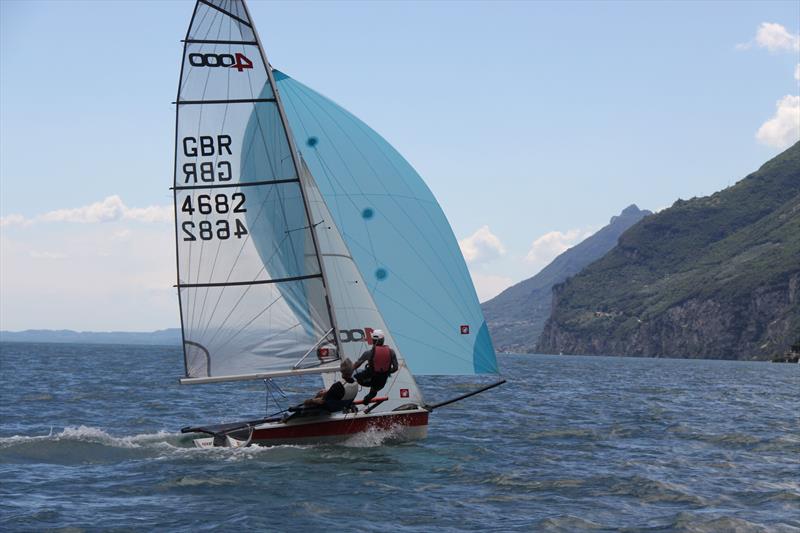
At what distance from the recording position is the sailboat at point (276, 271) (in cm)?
1800

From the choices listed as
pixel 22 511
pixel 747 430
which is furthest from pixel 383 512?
pixel 747 430

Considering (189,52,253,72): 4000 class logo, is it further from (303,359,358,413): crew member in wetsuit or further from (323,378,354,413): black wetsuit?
(323,378,354,413): black wetsuit

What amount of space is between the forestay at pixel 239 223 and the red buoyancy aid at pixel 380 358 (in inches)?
44.2

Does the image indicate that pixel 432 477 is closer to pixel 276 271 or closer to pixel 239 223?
pixel 276 271

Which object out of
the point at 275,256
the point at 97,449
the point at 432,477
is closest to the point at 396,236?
the point at 275,256

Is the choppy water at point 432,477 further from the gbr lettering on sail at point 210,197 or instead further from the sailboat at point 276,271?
the gbr lettering on sail at point 210,197

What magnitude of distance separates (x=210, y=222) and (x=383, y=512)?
7.17 m

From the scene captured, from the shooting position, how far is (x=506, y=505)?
1423cm

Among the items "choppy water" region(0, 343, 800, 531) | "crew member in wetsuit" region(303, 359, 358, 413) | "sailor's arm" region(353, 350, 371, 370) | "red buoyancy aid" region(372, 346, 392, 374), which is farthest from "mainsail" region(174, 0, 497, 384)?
"choppy water" region(0, 343, 800, 531)

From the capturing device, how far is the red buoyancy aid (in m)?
17.9

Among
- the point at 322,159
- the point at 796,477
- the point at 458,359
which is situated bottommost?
the point at 796,477

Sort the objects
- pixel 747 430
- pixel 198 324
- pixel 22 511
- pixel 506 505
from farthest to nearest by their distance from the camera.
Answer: pixel 747 430 → pixel 198 324 → pixel 506 505 → pixel 22 511

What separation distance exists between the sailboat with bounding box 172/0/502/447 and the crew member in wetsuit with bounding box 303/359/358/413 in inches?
6.8

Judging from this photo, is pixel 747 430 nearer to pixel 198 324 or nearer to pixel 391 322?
pixel 391 322
